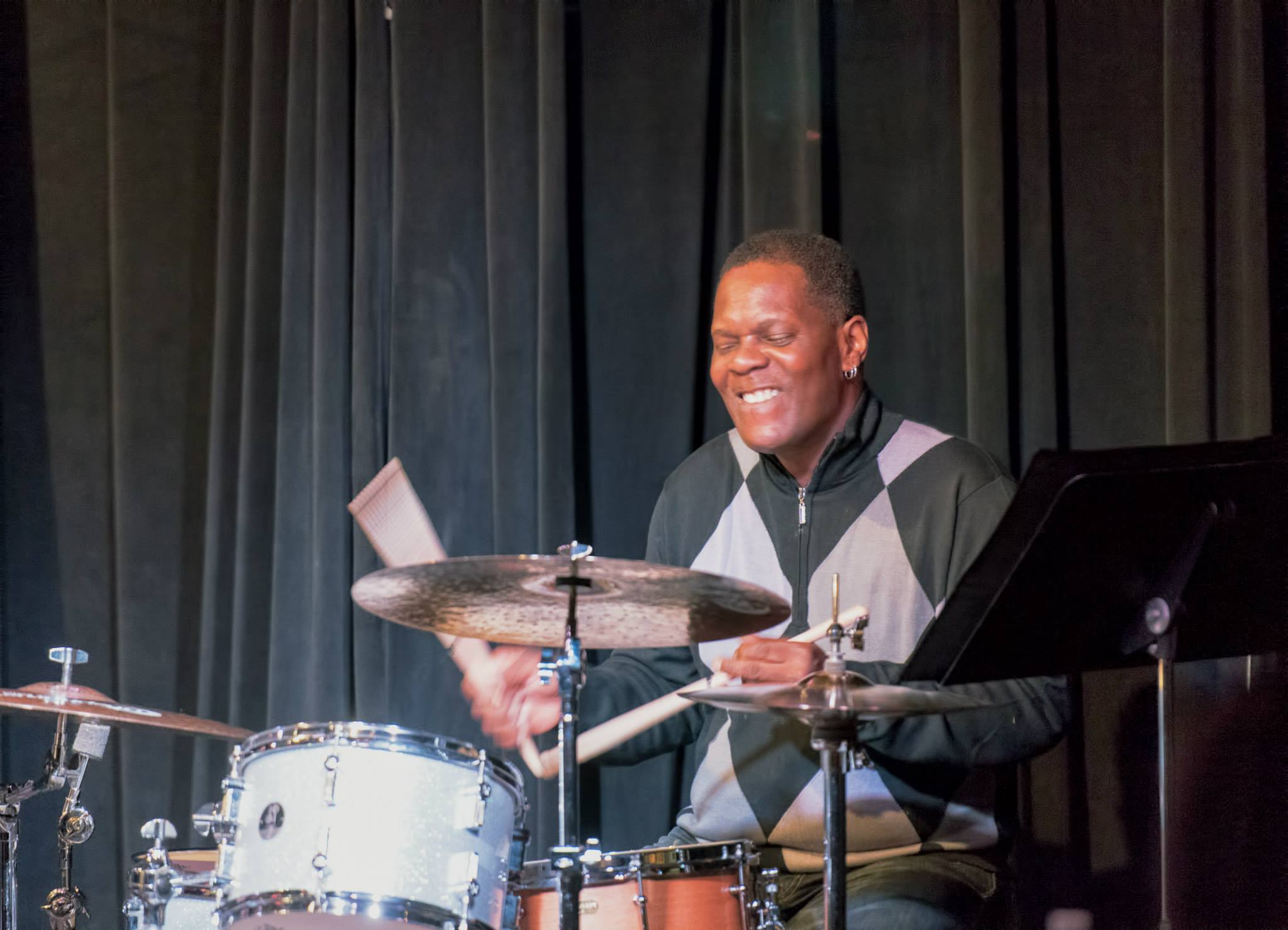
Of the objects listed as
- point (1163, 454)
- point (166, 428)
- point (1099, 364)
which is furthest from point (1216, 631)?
point (166, 428)

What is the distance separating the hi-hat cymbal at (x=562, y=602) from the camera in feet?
5.15

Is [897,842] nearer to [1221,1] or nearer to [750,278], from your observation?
[750,278]

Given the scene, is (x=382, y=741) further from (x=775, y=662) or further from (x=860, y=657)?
(x=860, y=657)

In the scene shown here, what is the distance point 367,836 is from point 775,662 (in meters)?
0.58

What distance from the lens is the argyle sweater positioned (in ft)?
6.27

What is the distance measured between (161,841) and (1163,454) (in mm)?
1696

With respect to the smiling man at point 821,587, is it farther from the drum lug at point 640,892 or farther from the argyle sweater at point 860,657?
the drum lug at point 640,892

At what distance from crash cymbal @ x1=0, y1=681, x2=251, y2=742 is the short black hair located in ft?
3.80

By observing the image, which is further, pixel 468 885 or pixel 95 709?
pixel 95 709

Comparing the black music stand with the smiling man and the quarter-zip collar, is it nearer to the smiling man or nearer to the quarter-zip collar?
the smiling man

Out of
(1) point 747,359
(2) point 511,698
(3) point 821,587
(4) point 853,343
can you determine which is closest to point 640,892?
(2) point 511,698

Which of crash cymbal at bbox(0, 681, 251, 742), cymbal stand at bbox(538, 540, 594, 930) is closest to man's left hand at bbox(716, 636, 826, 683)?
cymbal stand at bbox(538, 540, 594, 930)

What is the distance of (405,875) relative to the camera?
1719 millimetres

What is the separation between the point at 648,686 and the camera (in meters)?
2.32
